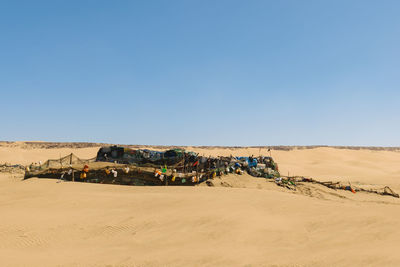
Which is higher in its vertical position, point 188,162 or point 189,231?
point 188,162

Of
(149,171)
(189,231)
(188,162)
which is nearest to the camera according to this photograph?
(189,231)

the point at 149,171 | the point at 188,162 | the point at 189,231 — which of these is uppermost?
the point at 188,162

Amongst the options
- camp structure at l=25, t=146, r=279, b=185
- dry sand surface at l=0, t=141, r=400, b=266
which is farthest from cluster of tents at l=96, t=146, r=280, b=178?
dry sand surface at l=0, t=141, r=400, b=266

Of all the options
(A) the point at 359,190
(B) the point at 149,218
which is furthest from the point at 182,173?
(A) the point at 359,190

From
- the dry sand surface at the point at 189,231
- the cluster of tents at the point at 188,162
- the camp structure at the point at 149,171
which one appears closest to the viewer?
the dry sand surface at the point at 189,231

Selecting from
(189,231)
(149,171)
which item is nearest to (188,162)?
(149,171)

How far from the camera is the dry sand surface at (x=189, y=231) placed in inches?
204

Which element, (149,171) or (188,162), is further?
(188,162)

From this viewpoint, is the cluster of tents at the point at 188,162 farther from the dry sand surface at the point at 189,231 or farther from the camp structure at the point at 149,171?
the dry sand surface at the point at 189,231

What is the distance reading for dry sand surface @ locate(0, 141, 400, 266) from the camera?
17.0 ft

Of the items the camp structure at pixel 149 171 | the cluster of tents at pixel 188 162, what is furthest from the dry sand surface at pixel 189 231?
the cluster of tents at pixel 188 162

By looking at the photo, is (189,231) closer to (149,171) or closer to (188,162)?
(149,171)

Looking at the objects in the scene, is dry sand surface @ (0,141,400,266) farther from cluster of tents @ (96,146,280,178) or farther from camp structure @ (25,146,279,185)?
cluster of tents @ (96,146,280,178)

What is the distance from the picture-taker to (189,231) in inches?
260
